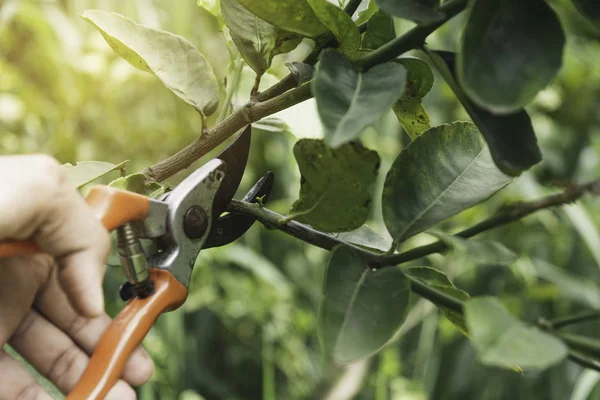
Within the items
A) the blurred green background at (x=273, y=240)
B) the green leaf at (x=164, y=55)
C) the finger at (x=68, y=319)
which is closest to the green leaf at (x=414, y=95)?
the green leaf at (x=164, y=55)

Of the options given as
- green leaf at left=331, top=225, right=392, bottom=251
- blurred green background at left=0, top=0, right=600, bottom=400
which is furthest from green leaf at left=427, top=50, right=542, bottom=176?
blurred green background at left=0, top=0, right=600, bottom=400

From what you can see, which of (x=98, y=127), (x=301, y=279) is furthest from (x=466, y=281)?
(x=98, y=127)

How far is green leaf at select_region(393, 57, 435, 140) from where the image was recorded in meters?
0.38

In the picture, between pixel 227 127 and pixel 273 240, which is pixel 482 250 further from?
pixel 273 240

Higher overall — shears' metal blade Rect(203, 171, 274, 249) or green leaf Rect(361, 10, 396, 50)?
green leaf Rect(361, 10, 396, 50)

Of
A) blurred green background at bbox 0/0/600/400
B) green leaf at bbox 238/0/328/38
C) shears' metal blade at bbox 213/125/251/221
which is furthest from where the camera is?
blurred green background at bbox 0/0/600/400

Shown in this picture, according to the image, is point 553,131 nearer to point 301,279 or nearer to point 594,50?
point 594,50

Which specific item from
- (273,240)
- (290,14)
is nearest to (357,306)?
(290,14)

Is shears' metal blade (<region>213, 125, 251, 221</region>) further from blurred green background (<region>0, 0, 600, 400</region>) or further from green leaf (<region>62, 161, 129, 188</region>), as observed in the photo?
blurred green background (<region>0, 0, 600, 400</region>)

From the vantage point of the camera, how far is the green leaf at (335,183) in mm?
322

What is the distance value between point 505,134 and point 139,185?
0.24m

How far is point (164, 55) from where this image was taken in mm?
420

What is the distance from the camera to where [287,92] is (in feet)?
1.24

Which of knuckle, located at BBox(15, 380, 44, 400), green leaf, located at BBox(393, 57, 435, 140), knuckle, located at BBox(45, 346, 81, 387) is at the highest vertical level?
green leaf, located at BBox(393, 57, 435, 140)
